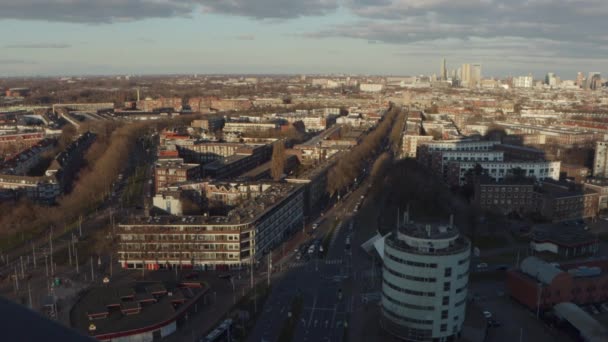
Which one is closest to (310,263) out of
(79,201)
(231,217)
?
(231,217)

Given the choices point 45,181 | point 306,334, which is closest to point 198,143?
point 45,181

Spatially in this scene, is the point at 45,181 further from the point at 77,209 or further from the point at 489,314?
the point at 489,314

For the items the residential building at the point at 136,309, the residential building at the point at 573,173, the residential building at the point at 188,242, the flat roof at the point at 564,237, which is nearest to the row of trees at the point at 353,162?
the flat roof at the point at 564,237

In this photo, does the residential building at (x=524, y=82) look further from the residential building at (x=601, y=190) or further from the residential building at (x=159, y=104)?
the residential building at (x=601, y=190)

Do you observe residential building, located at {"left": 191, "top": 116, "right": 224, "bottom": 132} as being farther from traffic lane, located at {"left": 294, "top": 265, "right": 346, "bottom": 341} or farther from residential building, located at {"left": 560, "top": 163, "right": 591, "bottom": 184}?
traffic lane, located at {"left": 294, "top": 265, "right": 346, "bottom": 341}

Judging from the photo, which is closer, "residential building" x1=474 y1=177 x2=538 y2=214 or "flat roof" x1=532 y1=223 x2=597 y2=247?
"flat roof" x1=532 y1=223 x2=597 y2=247

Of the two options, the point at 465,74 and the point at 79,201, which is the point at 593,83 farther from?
the point at 79,201

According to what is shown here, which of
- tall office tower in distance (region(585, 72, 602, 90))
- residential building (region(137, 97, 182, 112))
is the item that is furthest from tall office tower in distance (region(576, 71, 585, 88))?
residential building (region(137, 97, 182, 112))
